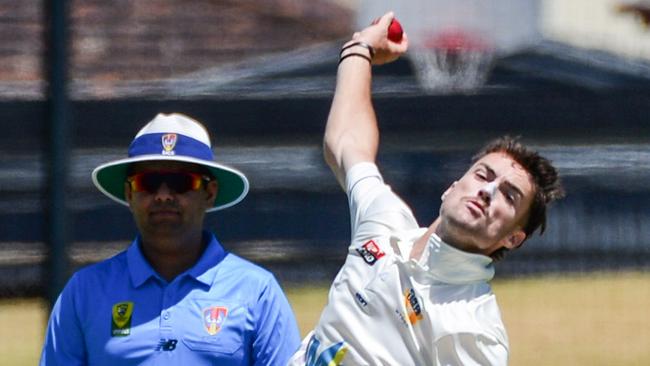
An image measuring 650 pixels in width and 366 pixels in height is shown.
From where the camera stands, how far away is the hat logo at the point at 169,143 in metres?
4.06

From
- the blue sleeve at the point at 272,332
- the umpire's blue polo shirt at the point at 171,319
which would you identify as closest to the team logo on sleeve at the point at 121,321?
the umpire's blue polo shirt at the point at 171,319

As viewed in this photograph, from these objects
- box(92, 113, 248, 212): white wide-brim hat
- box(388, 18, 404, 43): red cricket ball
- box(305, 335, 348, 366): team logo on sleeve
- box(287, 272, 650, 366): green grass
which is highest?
box(388, 18, 404, 43): red cricket ball

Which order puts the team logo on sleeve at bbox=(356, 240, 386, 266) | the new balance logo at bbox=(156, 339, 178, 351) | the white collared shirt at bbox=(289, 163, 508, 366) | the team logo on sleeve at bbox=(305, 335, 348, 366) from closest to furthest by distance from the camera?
the white collared shirt at bbox=(289, 163, 508, 366)
the team logo on sleeve at bbox=(305, 335, 348, 366)
the team logo on sleeve at bbox=(356, 240, 386, 266)
the new balance logo at bbox=(156, 339, 178, 351)

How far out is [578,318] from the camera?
602 cm

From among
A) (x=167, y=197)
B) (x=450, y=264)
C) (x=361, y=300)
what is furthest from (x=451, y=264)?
(x=167, y=197)

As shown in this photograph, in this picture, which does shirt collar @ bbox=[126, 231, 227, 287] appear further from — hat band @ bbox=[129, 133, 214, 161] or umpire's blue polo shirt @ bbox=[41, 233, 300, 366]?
hat band @ bbox=[129, 133, 214, 161]

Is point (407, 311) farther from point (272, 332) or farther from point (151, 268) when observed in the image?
point (151, 268)

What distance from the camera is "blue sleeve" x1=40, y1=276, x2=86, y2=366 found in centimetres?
396

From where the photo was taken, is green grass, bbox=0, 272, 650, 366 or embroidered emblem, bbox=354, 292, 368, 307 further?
green grass, bbox=0, 272, 650, 366

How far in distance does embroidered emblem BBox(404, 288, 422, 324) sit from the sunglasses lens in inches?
34.2

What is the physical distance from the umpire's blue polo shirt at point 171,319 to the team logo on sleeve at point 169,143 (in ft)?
0.87

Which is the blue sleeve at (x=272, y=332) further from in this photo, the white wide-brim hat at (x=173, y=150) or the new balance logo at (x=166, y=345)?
the white wide-brim hat at (x=173, y=150)

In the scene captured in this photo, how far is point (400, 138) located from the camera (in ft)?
19.4

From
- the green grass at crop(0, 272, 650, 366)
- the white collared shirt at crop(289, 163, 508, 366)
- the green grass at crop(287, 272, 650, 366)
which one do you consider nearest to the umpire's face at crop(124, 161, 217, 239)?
the white collared shirt at crop(289, 163, 508, 366)
